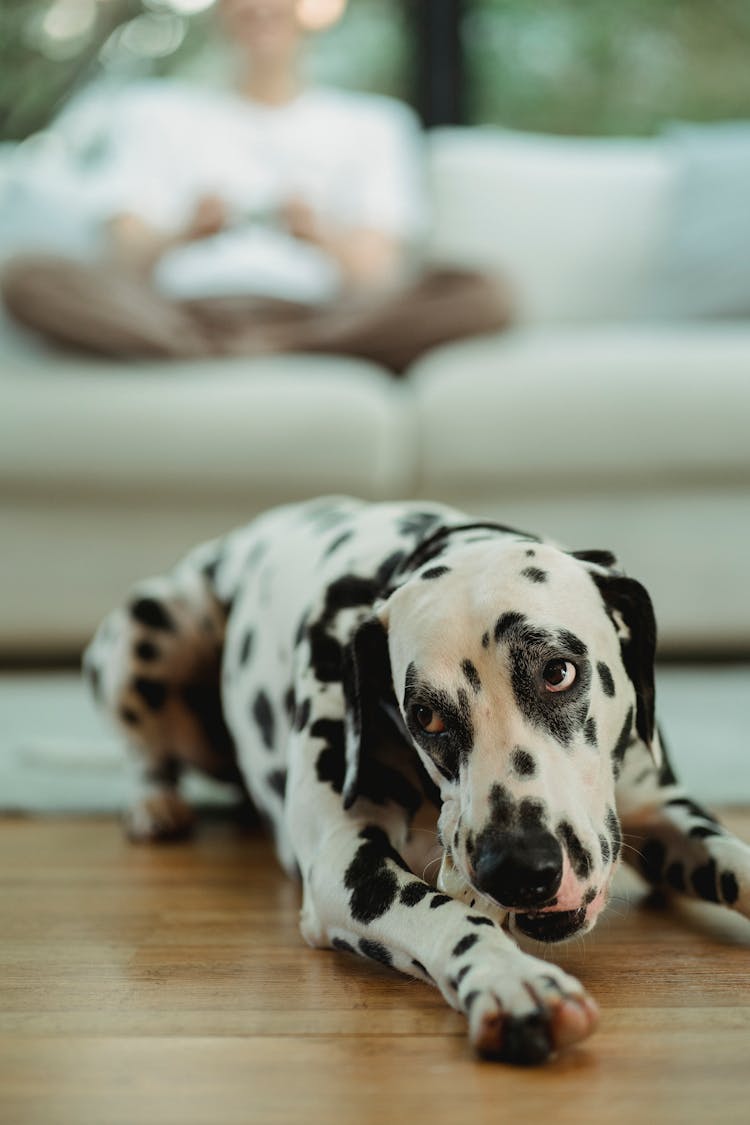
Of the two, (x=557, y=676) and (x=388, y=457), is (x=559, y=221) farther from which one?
(x=557, y=676)

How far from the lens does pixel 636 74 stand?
6.07 metres

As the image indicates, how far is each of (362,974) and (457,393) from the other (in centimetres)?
230

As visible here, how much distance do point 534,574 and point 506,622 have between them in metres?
0.10

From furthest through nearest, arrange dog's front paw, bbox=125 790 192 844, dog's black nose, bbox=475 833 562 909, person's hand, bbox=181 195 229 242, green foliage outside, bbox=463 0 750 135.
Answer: green foliage outside, bbox=463 0 750 135, person's hand, bbox=181 195 229 242, dog's front paw, bbox=125 790 192 844, dog's black nose, bbox=475 833 562 909

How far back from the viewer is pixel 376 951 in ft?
4.95

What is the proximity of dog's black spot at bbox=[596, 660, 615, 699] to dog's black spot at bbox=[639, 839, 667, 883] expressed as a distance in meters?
0.36

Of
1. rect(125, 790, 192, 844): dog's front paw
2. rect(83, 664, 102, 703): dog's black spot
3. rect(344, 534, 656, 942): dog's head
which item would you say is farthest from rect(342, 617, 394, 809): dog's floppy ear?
rect(83, 664, 102, 703): dog's black spot

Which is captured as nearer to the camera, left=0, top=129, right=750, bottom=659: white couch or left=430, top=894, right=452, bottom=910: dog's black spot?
left=430, top=894, right=452, bottom=910: dog's black spot

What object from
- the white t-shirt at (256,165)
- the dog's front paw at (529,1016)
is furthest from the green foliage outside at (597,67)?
the dog's front paw at (529,1016)

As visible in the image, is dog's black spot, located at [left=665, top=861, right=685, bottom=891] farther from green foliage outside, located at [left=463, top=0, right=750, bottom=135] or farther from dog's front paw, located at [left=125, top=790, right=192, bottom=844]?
green foliage outside, located at [left=463, top=0, right=750, bottom=135]

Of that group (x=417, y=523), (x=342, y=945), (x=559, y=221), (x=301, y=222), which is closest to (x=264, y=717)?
(x=417, y=523)

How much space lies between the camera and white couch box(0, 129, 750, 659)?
11.7ft

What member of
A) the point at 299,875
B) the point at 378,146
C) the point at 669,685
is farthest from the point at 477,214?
the point at 299,875

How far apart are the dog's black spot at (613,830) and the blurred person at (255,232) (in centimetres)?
265
